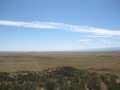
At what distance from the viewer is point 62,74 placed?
26781mm

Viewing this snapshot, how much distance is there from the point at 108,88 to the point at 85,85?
10.2 ft

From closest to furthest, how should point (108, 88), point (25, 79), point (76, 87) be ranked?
point (76, 87)
point (108, 88)
point (25, 79)

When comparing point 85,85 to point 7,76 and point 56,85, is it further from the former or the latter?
point 7,76

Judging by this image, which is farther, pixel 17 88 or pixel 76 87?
pixel 76 87

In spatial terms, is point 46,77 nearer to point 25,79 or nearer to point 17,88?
point 25,79

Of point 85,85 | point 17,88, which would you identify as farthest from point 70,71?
point 17,88

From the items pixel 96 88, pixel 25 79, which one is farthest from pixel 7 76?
pixel 96 88

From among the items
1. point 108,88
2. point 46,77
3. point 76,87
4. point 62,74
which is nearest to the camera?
point 76,87

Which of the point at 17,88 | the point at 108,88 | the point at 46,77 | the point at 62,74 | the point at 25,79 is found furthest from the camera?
the point at 62,74

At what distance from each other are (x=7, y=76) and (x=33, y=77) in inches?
159

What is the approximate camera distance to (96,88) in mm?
20359

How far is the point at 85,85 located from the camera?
2116cm

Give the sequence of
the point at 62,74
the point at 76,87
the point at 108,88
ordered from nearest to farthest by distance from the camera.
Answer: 1. the point at 76,87
2. the point at 108,88
3. the point at 62,74

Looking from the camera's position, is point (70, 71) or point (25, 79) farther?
point (70, 71)
